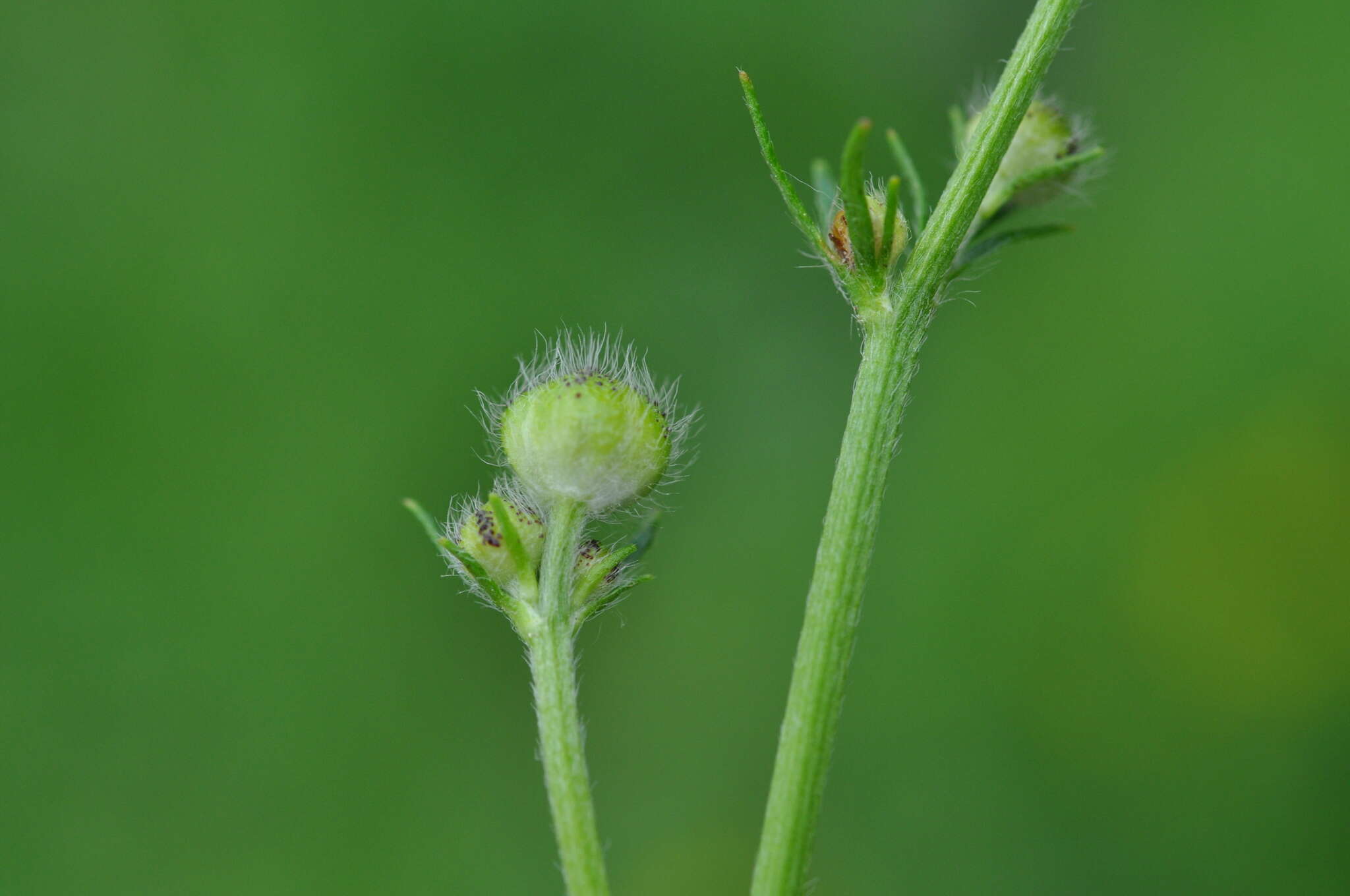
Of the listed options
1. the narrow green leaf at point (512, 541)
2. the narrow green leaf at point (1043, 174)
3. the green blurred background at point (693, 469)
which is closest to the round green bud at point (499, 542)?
the narrow green leaf at point (512, 541)

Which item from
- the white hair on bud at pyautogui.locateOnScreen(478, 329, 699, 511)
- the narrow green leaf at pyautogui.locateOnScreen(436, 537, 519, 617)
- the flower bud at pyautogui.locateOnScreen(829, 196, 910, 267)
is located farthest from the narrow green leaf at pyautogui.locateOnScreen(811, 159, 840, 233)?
the narrow green leaf at pyautogui.locateOnScreen(436, 537, 519, 617)

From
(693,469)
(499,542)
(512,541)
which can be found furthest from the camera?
(693,469)

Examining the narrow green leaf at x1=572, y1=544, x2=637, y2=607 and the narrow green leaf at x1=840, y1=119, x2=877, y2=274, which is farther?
the narrow green leaf at x1=572, y1=544, x2=637, y2=607

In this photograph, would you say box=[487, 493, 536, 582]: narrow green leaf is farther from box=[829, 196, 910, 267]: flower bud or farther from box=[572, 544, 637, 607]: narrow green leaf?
box=[829, 196, 910, 267]: flower bud

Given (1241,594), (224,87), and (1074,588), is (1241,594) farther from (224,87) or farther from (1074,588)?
(224,87)

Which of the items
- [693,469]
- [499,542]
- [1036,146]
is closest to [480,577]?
[499,542]

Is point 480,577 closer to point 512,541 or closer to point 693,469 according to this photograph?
point 512,541
